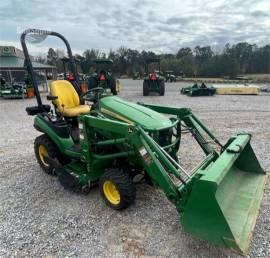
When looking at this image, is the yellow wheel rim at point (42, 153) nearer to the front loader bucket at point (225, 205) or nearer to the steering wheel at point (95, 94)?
the steering wheel at point (95, 94)

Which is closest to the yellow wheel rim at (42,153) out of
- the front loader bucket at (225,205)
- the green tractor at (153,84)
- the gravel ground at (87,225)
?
the gravel ground at (87,225)

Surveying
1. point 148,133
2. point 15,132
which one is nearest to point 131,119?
point 148,133

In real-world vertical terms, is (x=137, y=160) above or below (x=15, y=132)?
above

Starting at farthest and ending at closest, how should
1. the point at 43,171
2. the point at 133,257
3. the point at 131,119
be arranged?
1. the point at 43,171
2. the point at 131,119
3. the point at 133,257

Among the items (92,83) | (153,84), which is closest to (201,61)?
(153,84)

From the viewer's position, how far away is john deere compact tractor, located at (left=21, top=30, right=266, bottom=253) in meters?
2.26

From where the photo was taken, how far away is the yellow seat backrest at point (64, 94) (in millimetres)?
4224

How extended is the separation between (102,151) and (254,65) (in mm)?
60182

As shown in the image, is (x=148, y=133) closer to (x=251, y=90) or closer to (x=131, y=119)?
(x=131, y=119)

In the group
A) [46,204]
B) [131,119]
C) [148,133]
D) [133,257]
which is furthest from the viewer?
[46,204]

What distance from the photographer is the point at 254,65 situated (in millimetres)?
55969

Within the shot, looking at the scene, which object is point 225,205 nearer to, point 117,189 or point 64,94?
point 117,189

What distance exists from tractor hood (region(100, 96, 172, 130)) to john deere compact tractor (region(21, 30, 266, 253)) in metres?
0.01

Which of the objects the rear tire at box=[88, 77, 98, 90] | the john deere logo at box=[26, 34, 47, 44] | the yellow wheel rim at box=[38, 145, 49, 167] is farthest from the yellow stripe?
the rear tire at box=[88, 77, 98, 90]
